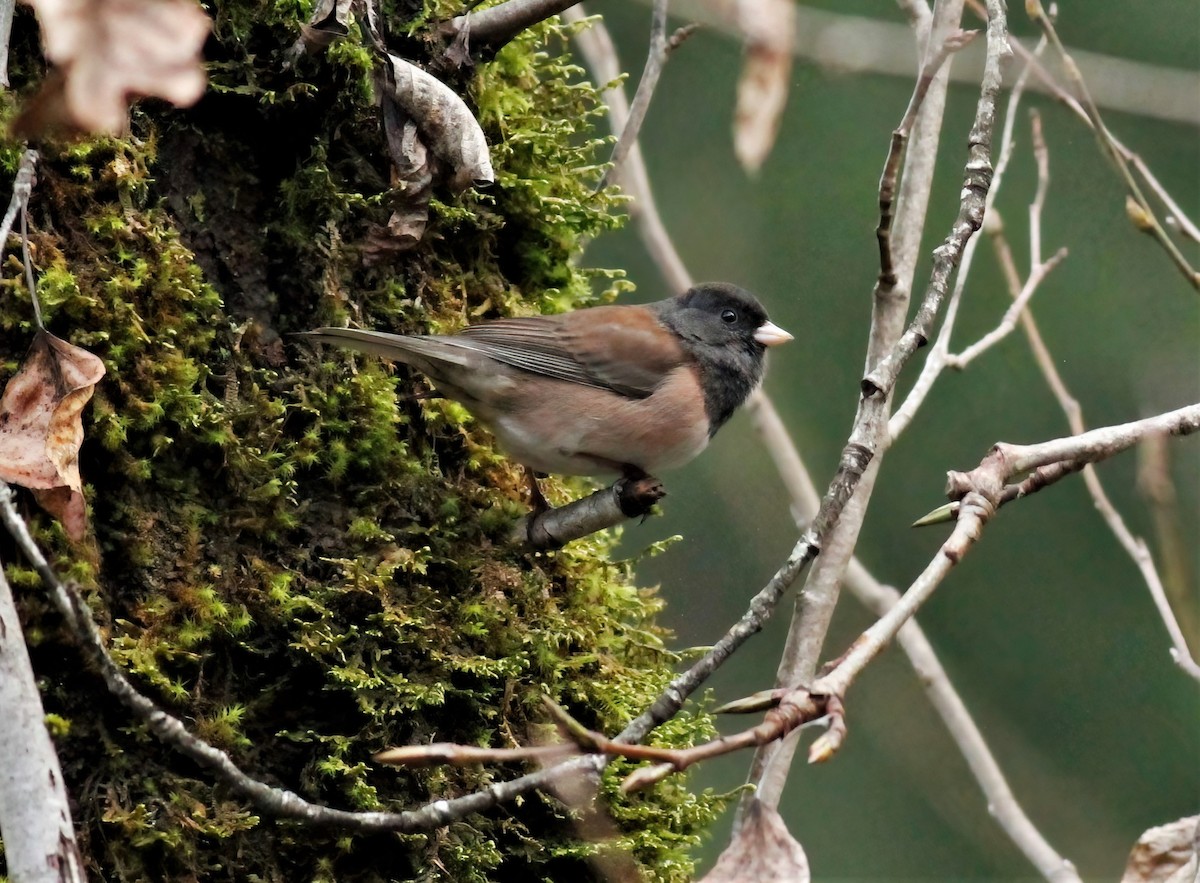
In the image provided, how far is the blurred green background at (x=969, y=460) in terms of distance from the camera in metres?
5.77

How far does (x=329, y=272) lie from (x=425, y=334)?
0.27 meters

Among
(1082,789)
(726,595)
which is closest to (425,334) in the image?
(726,595)

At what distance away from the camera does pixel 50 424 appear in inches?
75.5

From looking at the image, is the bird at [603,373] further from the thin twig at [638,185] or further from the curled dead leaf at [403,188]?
the thin twig at [638,185]

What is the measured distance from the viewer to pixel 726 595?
4730mm

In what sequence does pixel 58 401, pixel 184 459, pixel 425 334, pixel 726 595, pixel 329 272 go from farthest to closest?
pixel 726 595 → pixel 425 334 → pixel 329 272 → pixel 184 459 → pixel 58 401

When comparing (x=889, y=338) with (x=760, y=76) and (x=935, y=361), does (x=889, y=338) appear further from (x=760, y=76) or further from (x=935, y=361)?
(x=760, y=76)

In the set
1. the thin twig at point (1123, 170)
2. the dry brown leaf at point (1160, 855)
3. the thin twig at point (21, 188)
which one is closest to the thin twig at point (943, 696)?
the dry brown leaf at point (1160, 855)

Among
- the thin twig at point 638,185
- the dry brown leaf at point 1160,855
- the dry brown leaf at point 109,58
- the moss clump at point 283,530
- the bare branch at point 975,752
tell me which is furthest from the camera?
the thin twig at point 638,185

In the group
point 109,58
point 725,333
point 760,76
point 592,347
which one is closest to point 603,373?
point 592,347

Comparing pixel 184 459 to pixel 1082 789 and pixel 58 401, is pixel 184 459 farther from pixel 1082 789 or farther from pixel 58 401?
pixel 1082 789

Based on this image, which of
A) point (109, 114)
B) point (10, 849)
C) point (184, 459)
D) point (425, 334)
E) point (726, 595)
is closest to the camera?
point (109, 114)

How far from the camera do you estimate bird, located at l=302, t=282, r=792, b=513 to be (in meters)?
2.58

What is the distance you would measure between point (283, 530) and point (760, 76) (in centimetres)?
123
